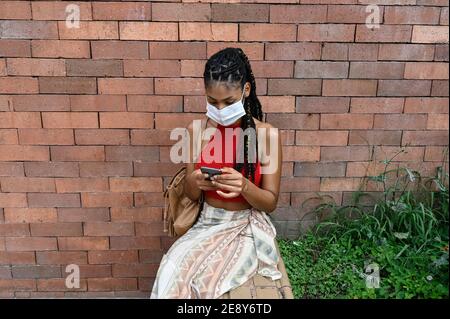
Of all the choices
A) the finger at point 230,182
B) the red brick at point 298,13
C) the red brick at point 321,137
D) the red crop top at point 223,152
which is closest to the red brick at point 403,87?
the red brick at point 321,137

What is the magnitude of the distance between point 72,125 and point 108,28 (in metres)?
0.66

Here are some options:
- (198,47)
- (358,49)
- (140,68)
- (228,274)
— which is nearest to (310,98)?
(358,49)

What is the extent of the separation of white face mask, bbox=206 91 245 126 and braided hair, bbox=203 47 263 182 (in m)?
0.10

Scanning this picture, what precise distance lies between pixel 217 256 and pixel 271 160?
58cm

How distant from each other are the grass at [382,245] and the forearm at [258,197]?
0.60 meters

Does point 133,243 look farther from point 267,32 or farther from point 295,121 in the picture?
point 267,32

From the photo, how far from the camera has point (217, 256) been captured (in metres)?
2.52

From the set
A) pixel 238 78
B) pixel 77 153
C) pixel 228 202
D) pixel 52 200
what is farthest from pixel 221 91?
pixel 52 200

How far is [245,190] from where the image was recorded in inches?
97.5

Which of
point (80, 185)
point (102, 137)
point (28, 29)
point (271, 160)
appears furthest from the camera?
point (80, 185)

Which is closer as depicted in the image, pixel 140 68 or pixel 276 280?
pixel 276 280

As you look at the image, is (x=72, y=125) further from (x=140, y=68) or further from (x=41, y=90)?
(x=140, y=68)

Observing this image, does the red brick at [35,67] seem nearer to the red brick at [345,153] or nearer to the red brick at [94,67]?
the red brick at [94,67]

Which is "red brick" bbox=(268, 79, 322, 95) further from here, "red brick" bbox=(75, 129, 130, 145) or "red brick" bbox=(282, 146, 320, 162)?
"red brick" bbox=(75, 129, 130, 145)
